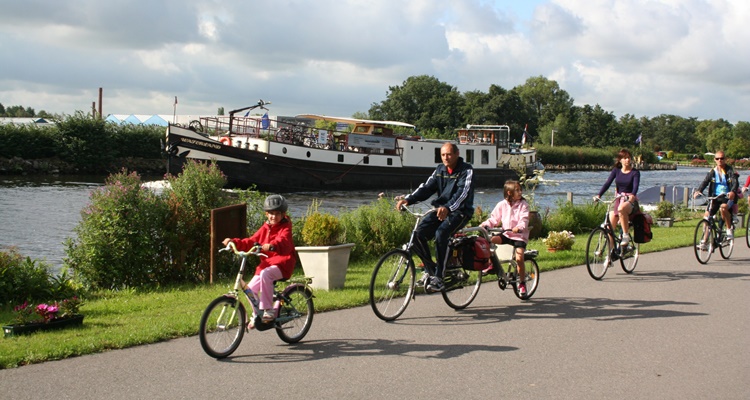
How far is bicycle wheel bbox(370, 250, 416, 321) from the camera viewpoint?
805cm

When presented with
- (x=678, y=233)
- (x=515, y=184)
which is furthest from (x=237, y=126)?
(x=515, y=184)

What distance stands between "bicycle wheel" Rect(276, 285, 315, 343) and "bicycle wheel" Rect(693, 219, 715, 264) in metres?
8.69

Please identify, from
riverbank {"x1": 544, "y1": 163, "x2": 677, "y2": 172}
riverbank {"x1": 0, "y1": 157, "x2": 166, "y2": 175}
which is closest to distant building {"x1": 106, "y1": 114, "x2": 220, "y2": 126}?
riverbank {"x1": 0, "y1": 157, "x2": 166, "y2": 175}

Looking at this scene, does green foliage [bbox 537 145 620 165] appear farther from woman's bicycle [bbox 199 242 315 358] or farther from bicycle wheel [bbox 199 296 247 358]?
bicycle wheel [bbox 199 296 247 358]

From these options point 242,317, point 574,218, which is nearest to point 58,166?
point 574,218

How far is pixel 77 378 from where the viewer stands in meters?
5.90

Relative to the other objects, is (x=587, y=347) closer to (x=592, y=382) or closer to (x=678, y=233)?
(x=592, y=382)

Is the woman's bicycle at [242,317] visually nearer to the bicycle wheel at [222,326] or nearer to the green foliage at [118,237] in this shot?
the bicycle wheel at [222,326]

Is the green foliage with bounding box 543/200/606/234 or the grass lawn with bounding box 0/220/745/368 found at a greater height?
the green foliage with bounding box 543/200/606/234

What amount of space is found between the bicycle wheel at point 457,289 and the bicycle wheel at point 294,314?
6.41 ft

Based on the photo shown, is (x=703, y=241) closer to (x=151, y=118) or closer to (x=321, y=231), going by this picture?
(x=321, y=231)

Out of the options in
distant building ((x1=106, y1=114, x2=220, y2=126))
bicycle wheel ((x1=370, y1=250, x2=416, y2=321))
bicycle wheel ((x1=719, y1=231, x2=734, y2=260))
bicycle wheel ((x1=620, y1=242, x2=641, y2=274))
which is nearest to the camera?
bicycle wheel ((x1=370, y1=250, x2=416, y2=321))

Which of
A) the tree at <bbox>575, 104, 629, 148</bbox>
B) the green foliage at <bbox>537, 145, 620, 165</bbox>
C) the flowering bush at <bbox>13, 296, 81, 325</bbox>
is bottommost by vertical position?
the flowering bush at <bbox>13, 296, 81, 325</bbox>

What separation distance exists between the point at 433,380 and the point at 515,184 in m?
4.05
